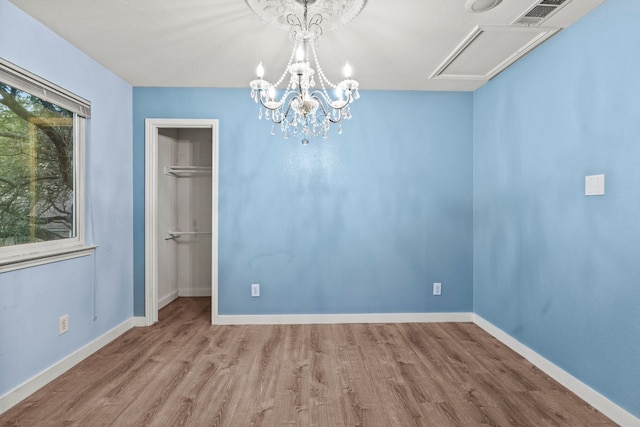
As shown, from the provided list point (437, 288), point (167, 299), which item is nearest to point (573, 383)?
point (437, 288)

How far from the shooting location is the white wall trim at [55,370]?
1.95m

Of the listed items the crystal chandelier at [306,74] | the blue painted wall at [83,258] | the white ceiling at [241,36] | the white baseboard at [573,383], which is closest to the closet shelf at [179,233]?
the blue painted wall at [83,258]

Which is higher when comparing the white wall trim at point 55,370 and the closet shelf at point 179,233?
the closet shelf at point 179,233

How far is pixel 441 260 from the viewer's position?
11.3ft

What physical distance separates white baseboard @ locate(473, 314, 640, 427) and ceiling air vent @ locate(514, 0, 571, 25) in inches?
90.8

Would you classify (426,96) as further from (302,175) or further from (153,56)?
(153,56)

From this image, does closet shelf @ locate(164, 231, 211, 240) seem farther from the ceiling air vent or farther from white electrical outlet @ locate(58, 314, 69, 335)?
the ceiling air vent

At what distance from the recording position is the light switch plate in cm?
194

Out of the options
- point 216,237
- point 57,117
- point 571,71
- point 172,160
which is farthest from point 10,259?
point 571,71

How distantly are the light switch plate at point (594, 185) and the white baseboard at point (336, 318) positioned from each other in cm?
187

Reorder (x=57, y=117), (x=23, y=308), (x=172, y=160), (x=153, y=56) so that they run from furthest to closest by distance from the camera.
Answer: (x=172, y=160)
(x=153, y=56)
(x=57, y=117)
(x=23, y=308)

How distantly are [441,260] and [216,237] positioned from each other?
2.32m

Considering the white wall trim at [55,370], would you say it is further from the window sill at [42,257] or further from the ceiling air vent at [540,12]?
the ceiling air vent at [540,12]

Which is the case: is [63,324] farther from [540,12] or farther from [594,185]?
[540,12]
